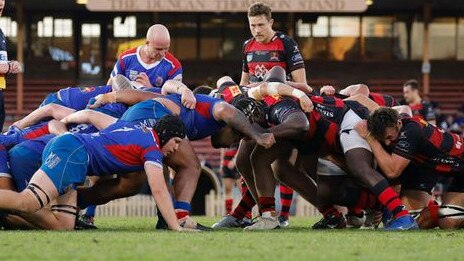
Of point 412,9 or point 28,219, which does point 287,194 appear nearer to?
point 28,219

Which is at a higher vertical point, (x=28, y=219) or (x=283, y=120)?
(x=283, y=120)

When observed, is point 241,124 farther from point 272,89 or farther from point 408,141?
point 408,141

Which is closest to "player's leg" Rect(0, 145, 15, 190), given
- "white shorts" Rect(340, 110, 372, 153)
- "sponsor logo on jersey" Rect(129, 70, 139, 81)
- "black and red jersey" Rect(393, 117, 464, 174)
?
"sponsor logo on jersey" Rect(129, 70, 139, 81)

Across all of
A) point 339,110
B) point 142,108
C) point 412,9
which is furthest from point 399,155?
point 412,9

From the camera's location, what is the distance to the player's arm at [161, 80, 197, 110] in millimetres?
12555

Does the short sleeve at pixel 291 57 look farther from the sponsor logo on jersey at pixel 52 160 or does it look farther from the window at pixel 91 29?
the window at pixel 91 29

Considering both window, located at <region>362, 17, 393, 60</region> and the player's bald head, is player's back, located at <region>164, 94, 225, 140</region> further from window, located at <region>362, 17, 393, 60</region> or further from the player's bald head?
window, located at <region>362, 17, 393, 60</region>

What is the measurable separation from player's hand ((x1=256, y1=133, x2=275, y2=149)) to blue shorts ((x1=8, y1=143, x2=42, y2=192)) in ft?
6.73

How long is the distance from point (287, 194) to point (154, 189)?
4.35 meters

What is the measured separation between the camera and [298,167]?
14055mm

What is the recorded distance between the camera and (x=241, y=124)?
40.2 ft

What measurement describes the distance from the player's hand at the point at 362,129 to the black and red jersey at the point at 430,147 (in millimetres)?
319

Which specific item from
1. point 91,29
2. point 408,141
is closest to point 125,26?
point 91,29

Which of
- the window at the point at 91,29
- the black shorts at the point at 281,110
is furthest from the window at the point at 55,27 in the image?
the black shorts at the point at 281,110
